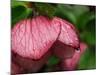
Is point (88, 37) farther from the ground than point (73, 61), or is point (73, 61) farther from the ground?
point (88, 37)

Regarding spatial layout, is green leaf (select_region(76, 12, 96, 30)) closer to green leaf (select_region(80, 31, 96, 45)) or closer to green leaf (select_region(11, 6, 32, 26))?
green leaf (select_region(80, 31, 96, 45))

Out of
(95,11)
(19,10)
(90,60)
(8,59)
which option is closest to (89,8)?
(95,11)

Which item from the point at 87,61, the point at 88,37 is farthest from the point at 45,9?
the point at 87,61

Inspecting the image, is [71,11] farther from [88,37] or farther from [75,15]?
[88,37]

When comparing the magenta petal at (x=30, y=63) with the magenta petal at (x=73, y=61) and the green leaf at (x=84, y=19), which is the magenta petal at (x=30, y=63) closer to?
the magenta petal at (x=73, y=61)

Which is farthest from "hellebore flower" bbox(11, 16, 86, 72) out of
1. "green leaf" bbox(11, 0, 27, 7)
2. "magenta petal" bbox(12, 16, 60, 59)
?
"green leaf" bbox(11, 0, 27, 7)

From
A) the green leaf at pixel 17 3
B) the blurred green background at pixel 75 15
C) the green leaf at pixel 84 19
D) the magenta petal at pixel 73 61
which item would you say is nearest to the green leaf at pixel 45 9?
the blurred green background at pixel 75 15
